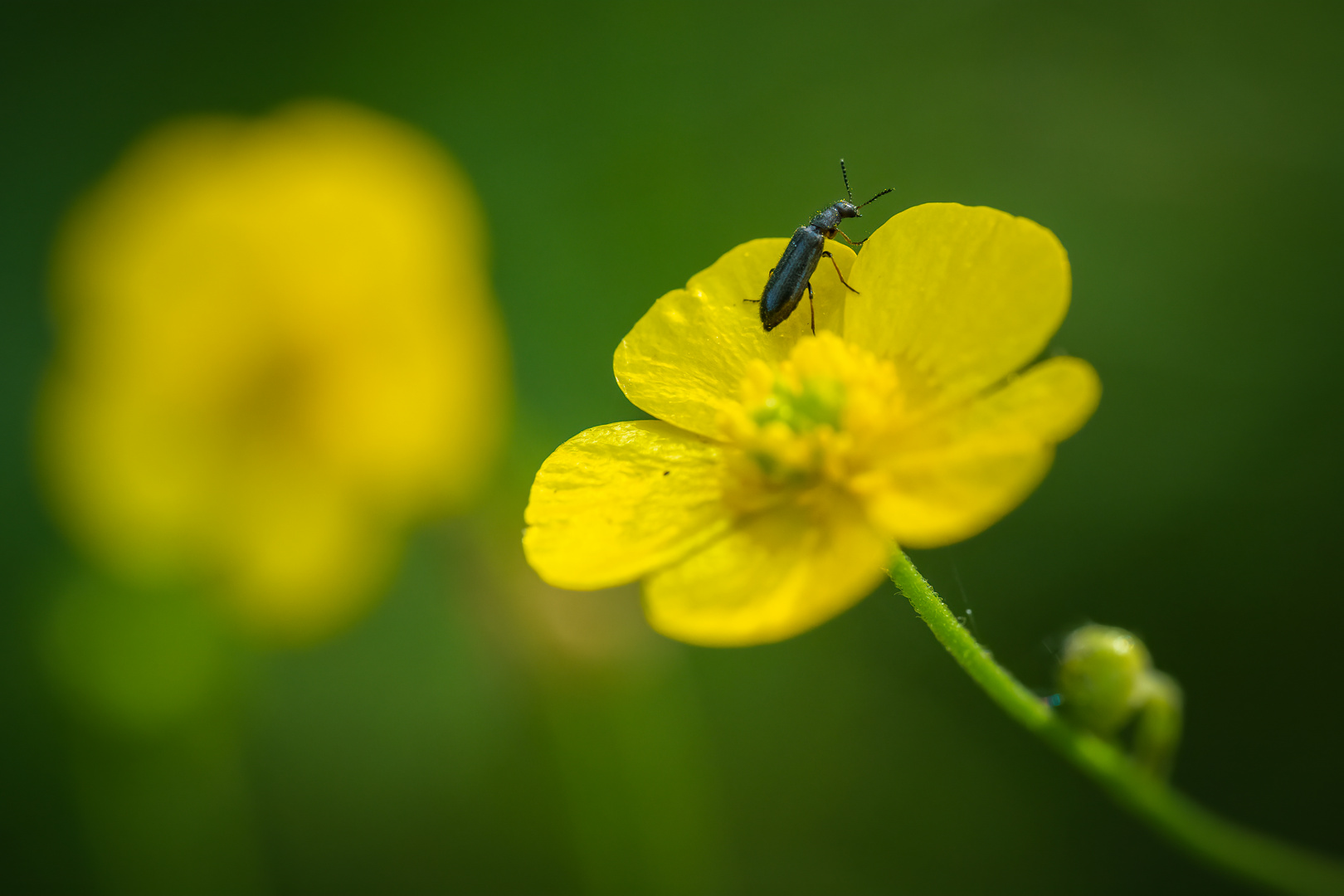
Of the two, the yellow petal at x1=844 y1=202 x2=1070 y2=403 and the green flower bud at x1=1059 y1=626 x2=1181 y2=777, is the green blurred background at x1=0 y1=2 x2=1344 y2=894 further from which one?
the yellow petal at x1=844 y1=202 x2=1070 y2=403

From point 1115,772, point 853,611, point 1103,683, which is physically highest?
point 1103,683

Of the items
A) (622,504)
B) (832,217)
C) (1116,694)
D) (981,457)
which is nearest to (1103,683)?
(1116,694)

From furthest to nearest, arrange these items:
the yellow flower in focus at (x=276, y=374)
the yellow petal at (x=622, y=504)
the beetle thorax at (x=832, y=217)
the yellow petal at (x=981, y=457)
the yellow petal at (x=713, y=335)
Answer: the yellow flower in focus at (x=276, y=374) → the beetle thorax at (x=832, y=217) → the yellow petal at (x=713, y=335) → the yellow petal at (x=622, y=504) → the yellow petal at (x=981, y=457)

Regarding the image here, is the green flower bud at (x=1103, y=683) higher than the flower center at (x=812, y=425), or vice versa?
the flower center at (x=812, y=425)

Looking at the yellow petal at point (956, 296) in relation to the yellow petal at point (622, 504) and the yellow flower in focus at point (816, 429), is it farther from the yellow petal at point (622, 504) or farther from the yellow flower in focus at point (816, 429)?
the yellow petal at point (622, 504)

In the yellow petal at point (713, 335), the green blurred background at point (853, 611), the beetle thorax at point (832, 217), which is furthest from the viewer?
the green blurred background at point (853, 611)

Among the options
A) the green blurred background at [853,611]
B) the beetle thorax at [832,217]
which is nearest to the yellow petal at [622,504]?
the beetle thorax at [832,217]

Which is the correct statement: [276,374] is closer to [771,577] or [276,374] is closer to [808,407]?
[808,407]
